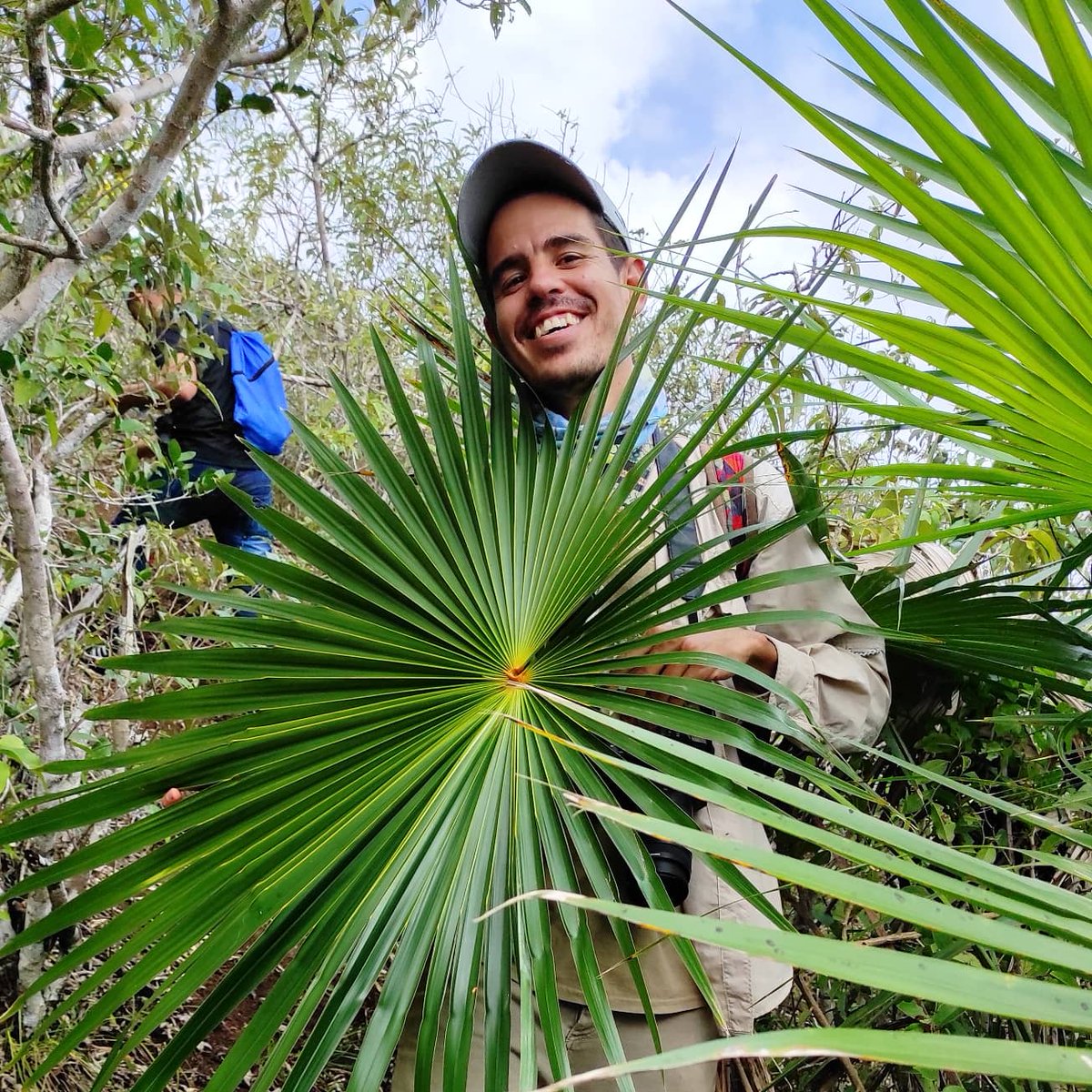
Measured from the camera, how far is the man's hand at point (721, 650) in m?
1.06

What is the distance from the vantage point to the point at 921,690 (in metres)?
1.43

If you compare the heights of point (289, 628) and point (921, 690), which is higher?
point (289, 628)

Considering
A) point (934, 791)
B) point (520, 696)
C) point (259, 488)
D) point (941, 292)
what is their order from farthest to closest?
point (259, 488)
point (934, 791)
point (520, 696)
point (941, 292)

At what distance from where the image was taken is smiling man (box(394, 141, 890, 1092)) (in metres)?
1.12

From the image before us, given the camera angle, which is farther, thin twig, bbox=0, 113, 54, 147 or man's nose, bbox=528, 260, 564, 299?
man's nose, bbox=528, 260, 564, 299

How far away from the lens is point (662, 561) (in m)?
1.28

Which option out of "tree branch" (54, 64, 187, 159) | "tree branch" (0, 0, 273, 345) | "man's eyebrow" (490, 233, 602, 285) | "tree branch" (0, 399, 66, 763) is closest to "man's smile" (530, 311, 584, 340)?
"man's eyebrow" (490, 233, 602, 285)

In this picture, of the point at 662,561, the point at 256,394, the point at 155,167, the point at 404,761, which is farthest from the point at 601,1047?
the point at 256,394

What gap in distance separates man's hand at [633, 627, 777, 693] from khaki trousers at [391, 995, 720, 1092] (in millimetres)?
512

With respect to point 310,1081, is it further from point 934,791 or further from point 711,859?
point 934,791

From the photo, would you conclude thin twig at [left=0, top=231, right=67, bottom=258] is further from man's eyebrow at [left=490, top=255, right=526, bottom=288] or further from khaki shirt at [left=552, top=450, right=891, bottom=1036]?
khaki shirt at [left=552, top=450, right=891, bottom=1036]

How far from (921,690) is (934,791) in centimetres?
21

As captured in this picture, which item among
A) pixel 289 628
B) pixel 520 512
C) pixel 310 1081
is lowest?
pixel 310 1081

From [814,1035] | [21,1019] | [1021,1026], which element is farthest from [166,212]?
[1021,1026]
